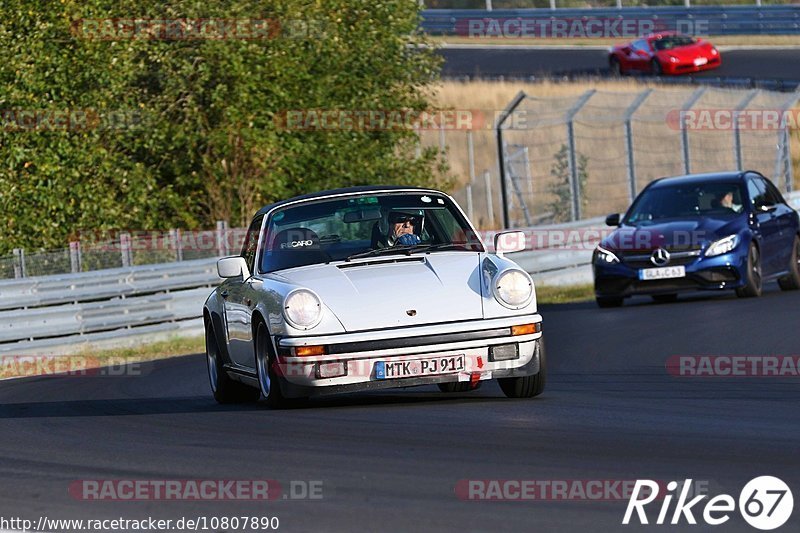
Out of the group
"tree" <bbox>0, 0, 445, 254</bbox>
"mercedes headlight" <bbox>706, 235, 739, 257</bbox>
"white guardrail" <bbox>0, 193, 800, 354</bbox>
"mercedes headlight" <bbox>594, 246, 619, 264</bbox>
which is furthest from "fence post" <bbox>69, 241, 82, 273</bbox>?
"mercedes headlight" <bbox>706, 235, 739, 257</bbox>

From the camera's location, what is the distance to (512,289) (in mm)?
9523

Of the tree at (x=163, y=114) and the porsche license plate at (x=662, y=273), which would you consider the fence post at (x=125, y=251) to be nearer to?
the tree at (x=163, y=114)

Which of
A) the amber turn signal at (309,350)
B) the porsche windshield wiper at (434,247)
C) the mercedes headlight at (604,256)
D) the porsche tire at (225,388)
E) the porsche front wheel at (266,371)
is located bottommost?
the mercedes headlight at (604,256)

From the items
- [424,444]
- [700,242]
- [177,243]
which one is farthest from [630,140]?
[424,444]

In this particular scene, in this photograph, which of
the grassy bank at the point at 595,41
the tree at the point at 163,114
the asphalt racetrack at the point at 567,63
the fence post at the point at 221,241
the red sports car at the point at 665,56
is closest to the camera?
the fence post at the point at 221,241

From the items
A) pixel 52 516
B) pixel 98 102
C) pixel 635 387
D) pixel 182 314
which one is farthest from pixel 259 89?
pixel 52 516

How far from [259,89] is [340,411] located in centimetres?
1671

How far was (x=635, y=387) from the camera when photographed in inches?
418

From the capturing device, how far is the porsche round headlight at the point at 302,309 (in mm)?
9336

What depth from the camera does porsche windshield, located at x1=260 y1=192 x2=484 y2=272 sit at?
34.1 feet

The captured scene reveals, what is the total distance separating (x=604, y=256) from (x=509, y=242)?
8644 mm

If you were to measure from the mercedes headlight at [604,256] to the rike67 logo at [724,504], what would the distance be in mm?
12085

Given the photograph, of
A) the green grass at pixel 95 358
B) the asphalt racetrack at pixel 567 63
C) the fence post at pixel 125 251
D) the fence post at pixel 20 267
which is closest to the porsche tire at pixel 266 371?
the green grass at pixel 95 358

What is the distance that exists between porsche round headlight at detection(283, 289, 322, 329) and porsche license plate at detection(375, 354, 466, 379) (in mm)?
464
